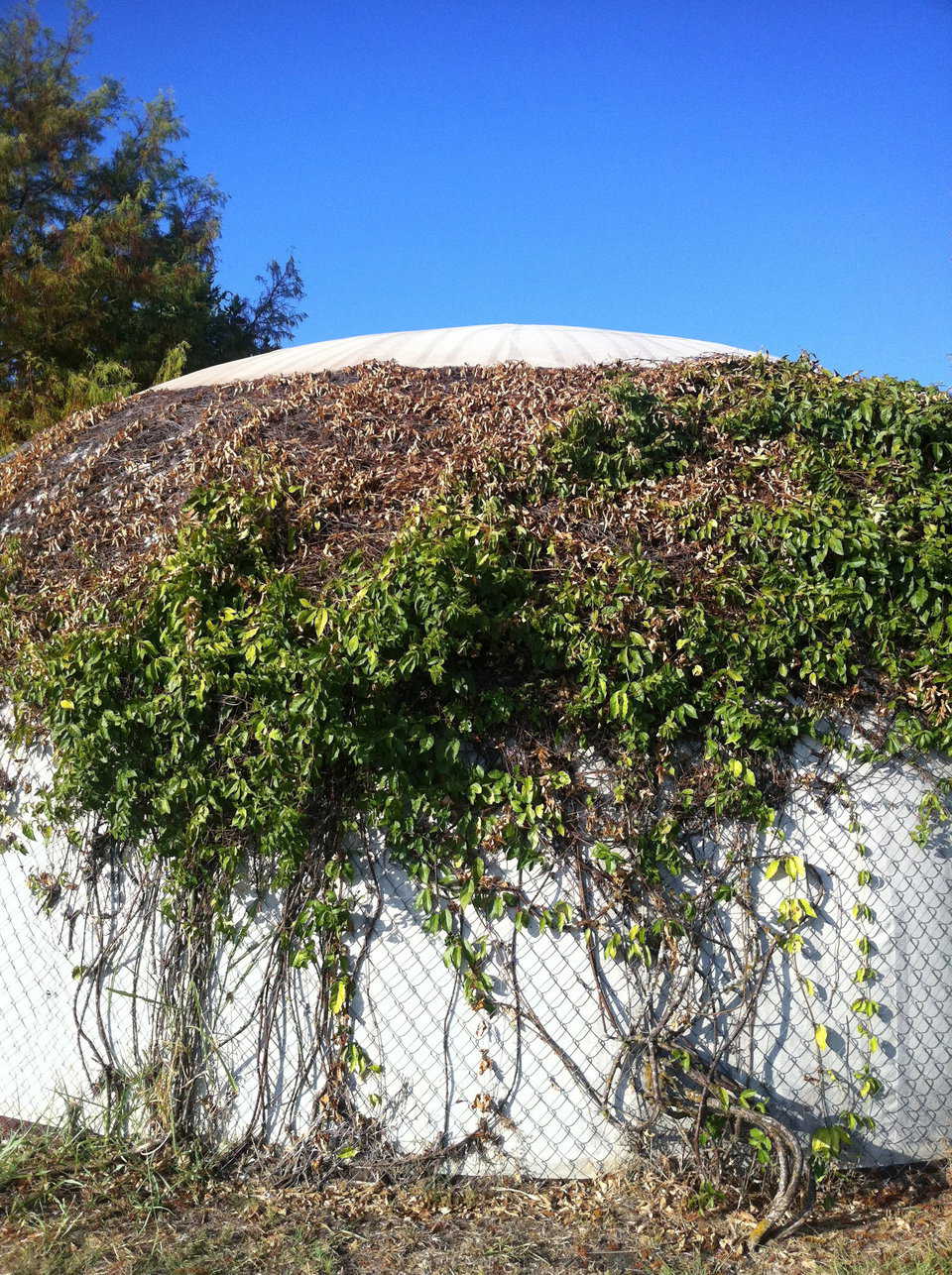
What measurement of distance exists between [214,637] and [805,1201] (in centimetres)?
311

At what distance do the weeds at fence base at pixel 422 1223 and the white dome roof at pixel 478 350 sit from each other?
→ 438 centimetres

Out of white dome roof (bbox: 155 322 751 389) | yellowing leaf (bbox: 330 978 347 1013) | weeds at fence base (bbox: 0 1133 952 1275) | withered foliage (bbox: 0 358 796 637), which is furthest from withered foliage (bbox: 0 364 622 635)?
weeds at fence base (bbox: 0 1133 952 1275)

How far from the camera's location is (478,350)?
6.62 m

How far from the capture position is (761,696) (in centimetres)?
411

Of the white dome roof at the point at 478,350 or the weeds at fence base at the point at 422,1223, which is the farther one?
the white dome roof at the point at 478,350

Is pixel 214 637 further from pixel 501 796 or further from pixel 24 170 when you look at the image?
pixel 24 170

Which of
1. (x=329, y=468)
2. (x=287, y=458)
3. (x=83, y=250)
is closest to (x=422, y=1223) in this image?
(x=329, y=468)

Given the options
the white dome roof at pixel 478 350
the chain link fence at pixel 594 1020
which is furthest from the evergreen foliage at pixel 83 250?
the chain link fence at pixel 594 1020

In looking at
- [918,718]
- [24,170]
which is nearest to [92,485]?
[918,718]

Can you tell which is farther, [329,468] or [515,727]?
[329,468]

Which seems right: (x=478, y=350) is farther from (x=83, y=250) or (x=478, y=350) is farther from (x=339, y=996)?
(x=83, y=250)

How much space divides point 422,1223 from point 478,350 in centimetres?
500

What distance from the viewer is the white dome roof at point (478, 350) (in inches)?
253

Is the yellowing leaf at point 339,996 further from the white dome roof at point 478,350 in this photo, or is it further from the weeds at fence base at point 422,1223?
the white dome roof at point 478,350
